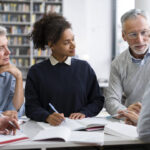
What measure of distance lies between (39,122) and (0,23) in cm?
575

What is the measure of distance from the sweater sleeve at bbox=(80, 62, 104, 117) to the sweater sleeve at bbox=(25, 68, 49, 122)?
263mm

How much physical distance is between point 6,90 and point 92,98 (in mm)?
589

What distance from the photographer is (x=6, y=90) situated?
1.78 metres

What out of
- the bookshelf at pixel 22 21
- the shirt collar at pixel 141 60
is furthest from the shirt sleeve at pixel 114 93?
the bookshelf at pixel 22 21

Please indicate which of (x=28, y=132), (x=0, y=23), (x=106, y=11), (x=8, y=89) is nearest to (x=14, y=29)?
(x=0, y=23)

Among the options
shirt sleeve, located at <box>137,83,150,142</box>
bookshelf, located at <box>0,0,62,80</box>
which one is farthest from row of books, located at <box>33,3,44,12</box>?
shirt sleeve, located at <box>137,83,150,142</box>

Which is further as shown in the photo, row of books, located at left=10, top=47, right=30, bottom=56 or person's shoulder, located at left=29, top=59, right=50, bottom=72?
row of books, located at left=10, top=47, right=30, bottom=56

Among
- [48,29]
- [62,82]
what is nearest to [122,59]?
[62,82]

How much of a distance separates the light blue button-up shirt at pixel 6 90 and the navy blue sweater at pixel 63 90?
0.18 meters

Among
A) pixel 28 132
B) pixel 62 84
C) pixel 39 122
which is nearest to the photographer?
pixel 28 132

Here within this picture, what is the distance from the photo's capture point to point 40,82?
5.49 ft

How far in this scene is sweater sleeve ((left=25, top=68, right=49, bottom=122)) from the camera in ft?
4.94

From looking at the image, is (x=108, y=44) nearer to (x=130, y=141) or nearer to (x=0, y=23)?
(x=0, y=23)

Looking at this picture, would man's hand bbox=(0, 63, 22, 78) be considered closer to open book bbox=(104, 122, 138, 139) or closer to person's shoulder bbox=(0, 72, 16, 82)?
person's shoulder bbox=(0, 72, 16, 82)
